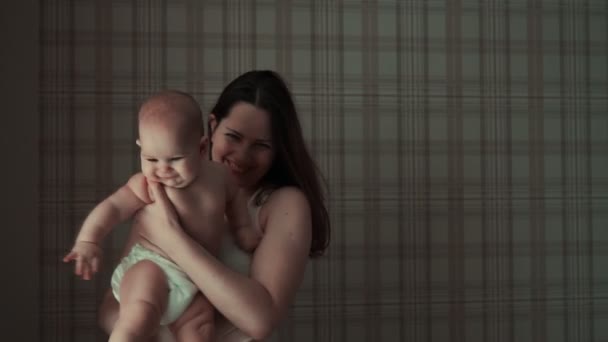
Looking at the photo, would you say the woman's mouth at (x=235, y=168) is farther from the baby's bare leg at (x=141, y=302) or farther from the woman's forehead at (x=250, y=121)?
the baby's bare leg at (x=141, y=302)

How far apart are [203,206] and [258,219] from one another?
0.71ft

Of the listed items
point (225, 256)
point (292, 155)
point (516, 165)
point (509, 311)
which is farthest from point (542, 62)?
point (225, 256)

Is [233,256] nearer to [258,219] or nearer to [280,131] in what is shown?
[258,219]

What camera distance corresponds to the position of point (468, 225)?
2.68 m

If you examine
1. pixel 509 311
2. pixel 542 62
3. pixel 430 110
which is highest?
Answer: pixel 542 62

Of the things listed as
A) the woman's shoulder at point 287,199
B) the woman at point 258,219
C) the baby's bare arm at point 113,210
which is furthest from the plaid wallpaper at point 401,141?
the baby's bare arm at point 113,210

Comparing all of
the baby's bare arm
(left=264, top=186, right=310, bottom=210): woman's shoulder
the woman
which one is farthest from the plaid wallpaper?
the baby's bare arm

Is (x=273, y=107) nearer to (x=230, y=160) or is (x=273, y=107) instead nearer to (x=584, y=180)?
(x=230, y=160)

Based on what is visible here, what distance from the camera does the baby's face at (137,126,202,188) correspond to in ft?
4.27

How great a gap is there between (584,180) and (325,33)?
1.08 metres

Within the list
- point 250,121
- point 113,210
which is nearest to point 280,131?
point 250,121

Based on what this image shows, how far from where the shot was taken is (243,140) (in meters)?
1.60

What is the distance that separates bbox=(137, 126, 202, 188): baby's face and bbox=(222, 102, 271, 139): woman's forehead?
0.23m

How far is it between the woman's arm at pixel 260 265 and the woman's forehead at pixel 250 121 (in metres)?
0.14
